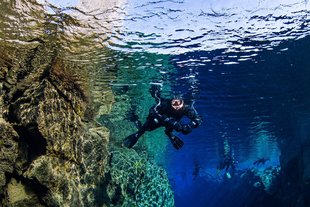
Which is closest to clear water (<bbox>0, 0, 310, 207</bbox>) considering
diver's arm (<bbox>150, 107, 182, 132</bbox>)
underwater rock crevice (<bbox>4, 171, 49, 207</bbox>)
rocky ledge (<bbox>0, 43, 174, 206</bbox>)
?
rocky ledge (<bbox>0, 43, 174, 206</bbox>)

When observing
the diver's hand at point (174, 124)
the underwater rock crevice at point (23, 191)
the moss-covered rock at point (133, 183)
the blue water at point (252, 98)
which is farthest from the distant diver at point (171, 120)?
the underwater rock crevice at point (23, 191)

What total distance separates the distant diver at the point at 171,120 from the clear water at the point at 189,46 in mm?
1679

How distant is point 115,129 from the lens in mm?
20125

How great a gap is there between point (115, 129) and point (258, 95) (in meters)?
9.81

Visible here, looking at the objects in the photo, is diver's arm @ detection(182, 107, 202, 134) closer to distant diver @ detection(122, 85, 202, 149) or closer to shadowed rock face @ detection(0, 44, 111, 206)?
distant diver @ detection(122, 85, 202, 149)

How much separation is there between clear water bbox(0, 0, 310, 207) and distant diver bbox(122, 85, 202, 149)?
5.51 ft

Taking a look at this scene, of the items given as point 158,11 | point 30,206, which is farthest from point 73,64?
point 30,206

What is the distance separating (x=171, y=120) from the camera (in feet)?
31.9

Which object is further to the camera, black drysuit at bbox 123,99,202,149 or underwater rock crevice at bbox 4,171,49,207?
black drysuit at bbox 123,99,202,149

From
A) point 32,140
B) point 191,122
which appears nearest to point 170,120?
point 191,122

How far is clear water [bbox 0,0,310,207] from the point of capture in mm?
7824

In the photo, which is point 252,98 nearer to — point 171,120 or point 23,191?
point 171,120

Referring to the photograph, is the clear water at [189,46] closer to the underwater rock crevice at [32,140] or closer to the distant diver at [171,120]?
the distant diver at [171,120]

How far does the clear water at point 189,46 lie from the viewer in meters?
7.82
